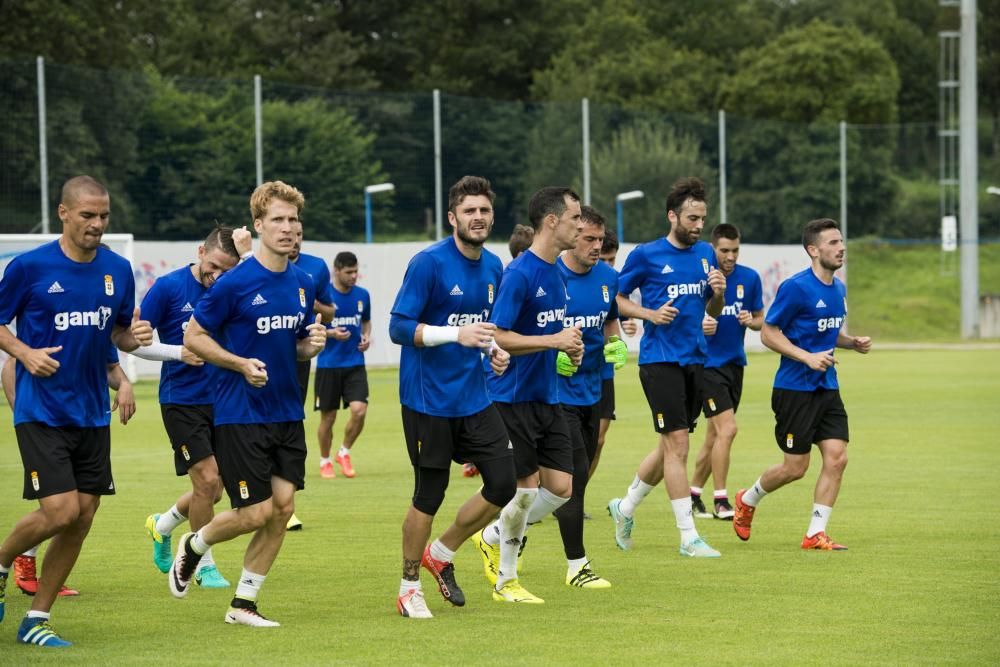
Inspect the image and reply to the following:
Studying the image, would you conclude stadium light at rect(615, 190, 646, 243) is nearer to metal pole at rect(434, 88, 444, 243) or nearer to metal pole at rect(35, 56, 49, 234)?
metal pole at rect(434, 88, 444, 243)

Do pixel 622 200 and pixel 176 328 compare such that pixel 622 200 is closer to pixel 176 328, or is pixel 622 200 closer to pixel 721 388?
pixel 721 388

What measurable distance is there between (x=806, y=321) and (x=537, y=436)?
2991 mm

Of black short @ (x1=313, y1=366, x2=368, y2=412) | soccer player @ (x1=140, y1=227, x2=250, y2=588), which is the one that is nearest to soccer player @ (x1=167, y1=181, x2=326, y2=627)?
soccer player @ (x1=140, y1=227, x2=250, y2=588)

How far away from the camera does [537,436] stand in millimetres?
9438

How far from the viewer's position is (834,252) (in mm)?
11445

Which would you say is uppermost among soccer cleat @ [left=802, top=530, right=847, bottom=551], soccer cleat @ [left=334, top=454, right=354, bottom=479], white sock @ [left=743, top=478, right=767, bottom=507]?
white sock @ [left=743, top=478, right=767, bottom=507]

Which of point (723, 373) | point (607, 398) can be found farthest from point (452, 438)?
point (607, 398)

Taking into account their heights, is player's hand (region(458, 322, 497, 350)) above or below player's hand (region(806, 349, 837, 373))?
above

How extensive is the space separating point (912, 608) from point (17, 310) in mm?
5094

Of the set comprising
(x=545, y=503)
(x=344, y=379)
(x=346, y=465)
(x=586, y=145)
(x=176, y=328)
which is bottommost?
(x=346, y=465)

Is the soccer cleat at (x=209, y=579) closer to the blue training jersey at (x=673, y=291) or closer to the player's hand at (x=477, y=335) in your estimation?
the player's hand at (x=477, y=335)

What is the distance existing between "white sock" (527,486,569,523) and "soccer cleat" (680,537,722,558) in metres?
1.62

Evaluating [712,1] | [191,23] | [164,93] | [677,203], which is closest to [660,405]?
[677,203]

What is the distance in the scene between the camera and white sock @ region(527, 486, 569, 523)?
9492 millimetres
